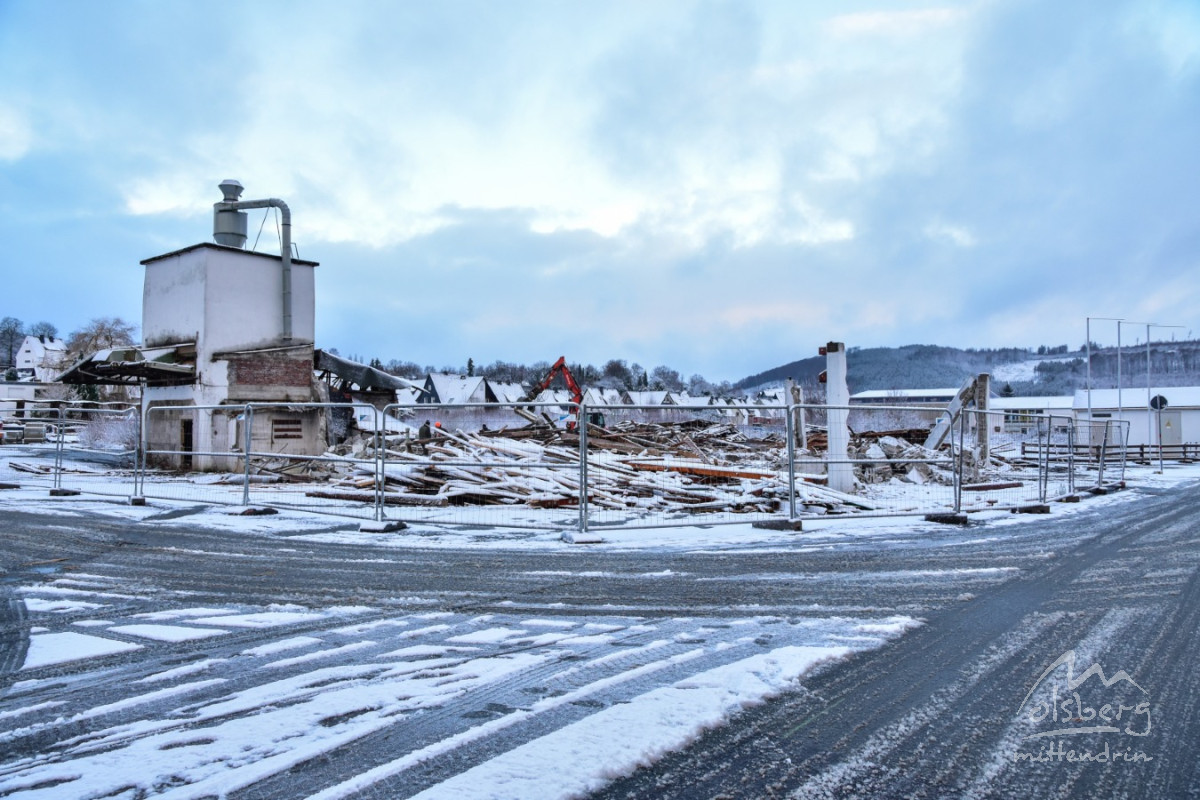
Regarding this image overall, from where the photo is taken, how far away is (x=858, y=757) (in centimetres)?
333

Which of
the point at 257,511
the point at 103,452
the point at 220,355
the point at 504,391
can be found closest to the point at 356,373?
the point at 220,355

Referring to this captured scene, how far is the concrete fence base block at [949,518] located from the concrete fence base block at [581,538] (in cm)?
524

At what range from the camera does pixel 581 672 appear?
4.46m

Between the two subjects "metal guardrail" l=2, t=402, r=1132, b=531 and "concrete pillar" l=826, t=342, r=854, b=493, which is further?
"concrete pillar" l=826, t=342, r=854, b=493

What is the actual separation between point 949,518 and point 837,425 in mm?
3300

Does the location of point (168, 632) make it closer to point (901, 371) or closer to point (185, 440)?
point (185, 440)

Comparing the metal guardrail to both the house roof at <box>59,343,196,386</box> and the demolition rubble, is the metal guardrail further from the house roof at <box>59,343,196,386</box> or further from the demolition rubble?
the house roof at <box>59,343,196,386</box>

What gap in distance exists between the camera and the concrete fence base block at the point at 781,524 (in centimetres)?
1090

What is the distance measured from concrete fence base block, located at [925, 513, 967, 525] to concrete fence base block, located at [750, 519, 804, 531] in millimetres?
2285

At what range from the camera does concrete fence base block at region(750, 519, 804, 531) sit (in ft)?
35.8

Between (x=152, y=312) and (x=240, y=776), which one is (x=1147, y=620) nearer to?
(x=240, y=776)

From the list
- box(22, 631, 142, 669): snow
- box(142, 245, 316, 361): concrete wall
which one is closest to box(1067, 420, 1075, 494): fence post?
box(22, 631, 142, 669): snow

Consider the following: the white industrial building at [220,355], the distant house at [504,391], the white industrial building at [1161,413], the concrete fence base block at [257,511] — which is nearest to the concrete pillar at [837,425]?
the concrete fence base block at [257,511]

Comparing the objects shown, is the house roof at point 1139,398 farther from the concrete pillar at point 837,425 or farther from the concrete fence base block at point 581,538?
the concrete fence base block at point 581,538
